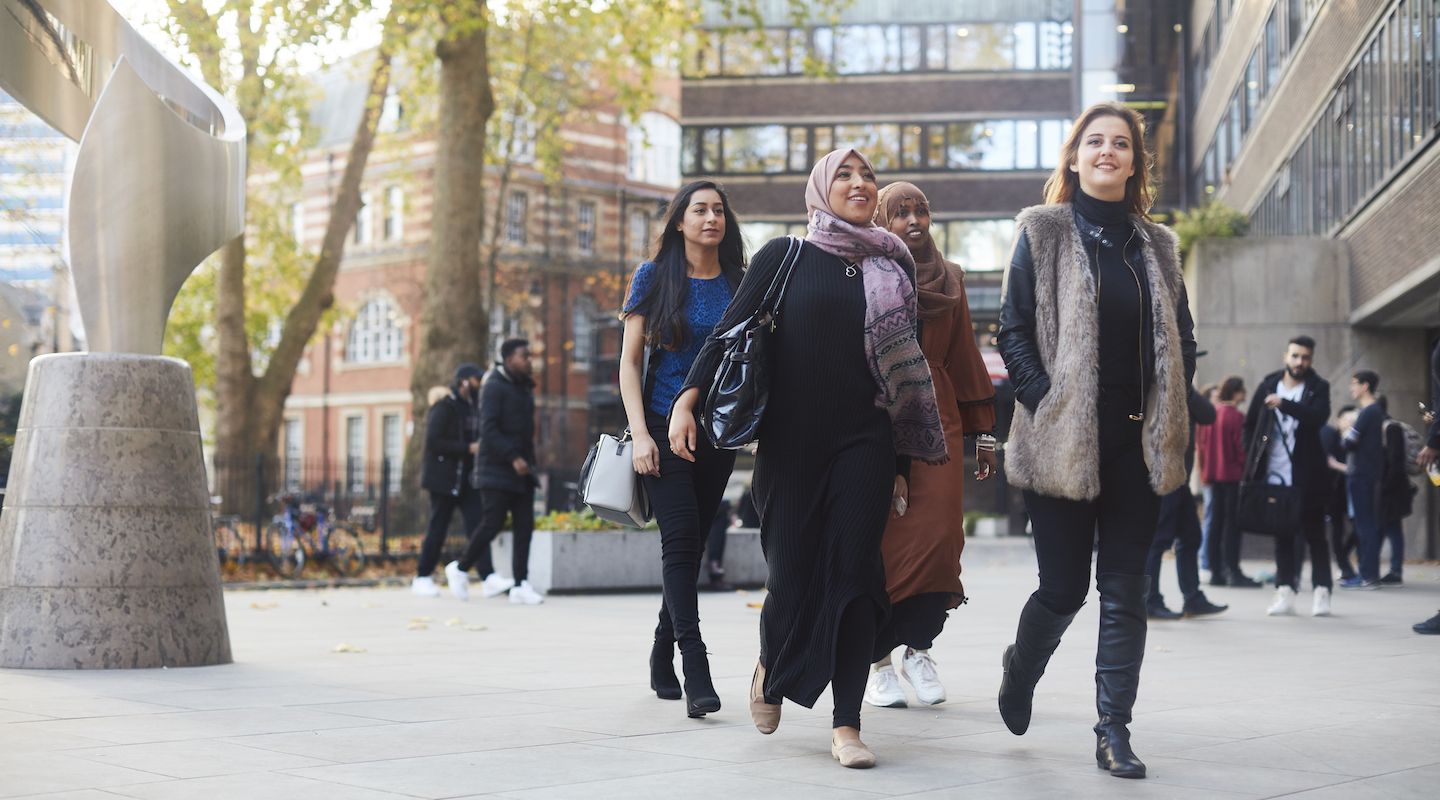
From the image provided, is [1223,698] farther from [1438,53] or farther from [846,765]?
[1438,53]

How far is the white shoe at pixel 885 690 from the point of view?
22.8 feet

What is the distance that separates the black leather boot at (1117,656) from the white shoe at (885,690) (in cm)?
161

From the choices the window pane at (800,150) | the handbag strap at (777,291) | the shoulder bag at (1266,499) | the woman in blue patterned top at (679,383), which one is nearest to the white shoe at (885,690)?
the woman in blue patterned top at (679,383)

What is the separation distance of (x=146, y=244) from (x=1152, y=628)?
6711 millimetres

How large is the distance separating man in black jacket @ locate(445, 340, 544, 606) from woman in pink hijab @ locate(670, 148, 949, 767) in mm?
7823

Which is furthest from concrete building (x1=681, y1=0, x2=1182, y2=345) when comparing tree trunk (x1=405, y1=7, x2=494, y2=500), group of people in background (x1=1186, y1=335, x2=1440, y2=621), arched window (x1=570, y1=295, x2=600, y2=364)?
group of people in background (x1=1186, y1=335, x2=1440, y2=621)

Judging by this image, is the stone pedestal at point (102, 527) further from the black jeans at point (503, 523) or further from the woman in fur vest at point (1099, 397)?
the black jeans at point (503, 523)

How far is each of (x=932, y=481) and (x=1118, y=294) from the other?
4.53 ft

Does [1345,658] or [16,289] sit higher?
[16,289]

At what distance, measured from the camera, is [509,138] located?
40.5 meters

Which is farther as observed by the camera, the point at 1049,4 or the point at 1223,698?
the point at 1049,4

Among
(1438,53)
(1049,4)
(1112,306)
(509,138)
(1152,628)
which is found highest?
(1049,4)

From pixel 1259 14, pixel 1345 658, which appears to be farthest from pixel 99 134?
pixel 1259 14

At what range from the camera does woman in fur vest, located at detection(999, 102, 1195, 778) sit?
5348 millimetres
